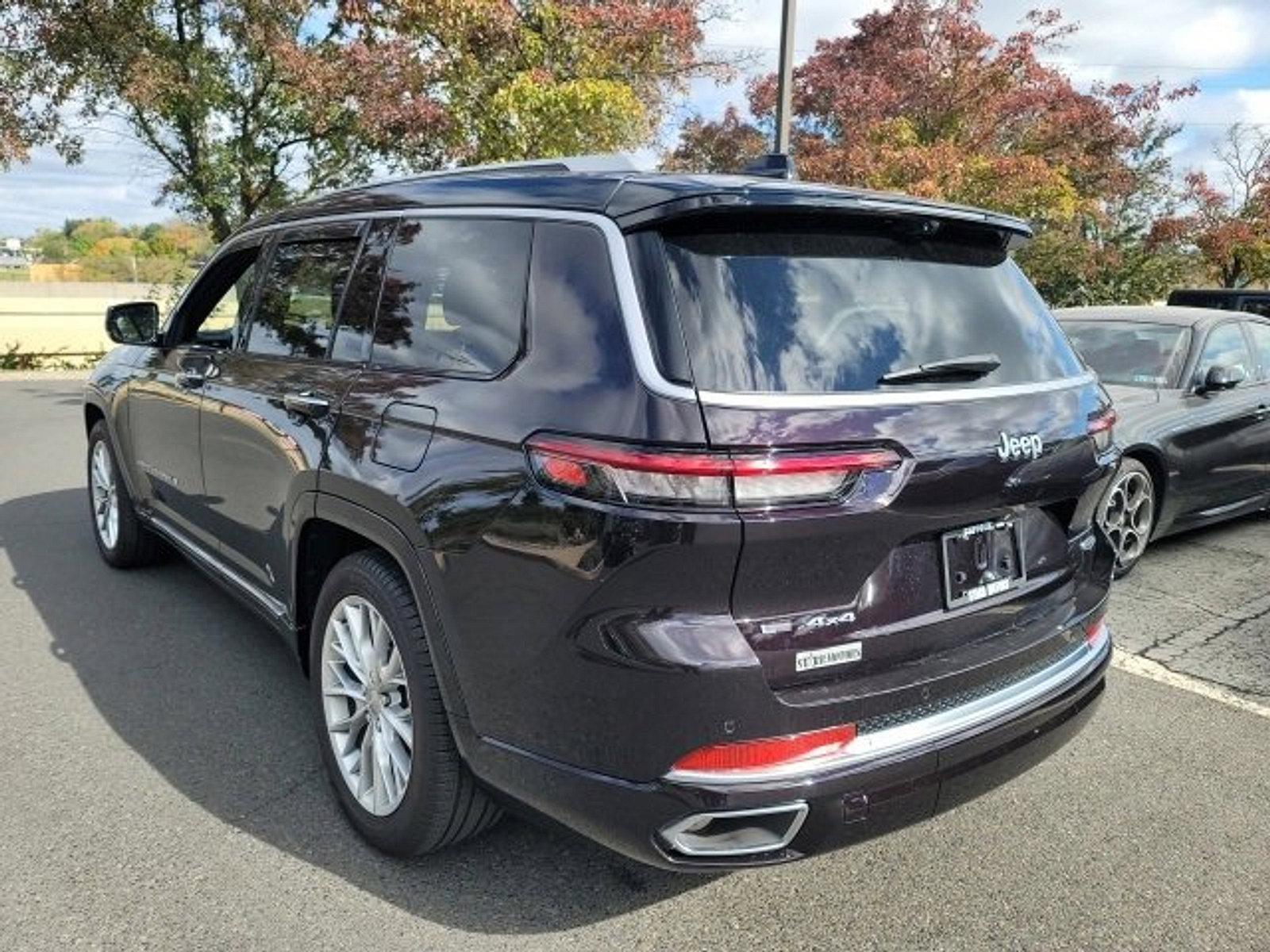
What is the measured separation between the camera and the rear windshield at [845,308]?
220 cm

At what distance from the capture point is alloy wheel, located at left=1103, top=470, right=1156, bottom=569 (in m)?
5.48

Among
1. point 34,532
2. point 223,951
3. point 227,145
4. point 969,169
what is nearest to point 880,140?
point 969,169

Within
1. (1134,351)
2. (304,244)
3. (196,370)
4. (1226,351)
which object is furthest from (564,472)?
(1226,351)

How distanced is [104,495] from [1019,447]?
5037mm

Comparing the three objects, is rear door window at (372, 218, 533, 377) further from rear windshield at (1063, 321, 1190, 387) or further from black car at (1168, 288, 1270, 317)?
black car at (1168, 288, 1270, 317)

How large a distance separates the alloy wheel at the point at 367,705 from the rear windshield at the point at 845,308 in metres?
1.22

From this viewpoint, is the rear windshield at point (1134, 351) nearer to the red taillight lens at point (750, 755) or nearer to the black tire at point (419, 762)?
the red taillight lens at point (750, 755)

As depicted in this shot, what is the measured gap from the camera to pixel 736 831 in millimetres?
2164

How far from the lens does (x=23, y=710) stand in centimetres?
377

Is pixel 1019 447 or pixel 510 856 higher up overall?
pixel 1019 447

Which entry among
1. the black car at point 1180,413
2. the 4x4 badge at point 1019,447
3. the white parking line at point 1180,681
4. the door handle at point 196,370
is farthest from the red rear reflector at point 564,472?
the black car at point 1180,413

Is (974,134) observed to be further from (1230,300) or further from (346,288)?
(346,288)

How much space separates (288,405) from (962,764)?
90.3 inches

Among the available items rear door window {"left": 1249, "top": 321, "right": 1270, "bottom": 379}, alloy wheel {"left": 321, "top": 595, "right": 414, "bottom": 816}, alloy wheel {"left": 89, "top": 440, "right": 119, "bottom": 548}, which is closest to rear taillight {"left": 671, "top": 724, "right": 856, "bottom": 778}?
alloy wheel {"left": 321, "top": 595, "right": 414, "bottom": 816}
